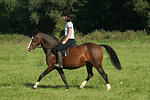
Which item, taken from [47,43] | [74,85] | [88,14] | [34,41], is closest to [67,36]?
[47,43]

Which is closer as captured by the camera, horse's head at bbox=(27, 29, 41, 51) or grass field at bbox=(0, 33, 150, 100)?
grass field at bbox=(0, 33, 150, 100)

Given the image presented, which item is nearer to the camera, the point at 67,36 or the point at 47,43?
the point at 67,36

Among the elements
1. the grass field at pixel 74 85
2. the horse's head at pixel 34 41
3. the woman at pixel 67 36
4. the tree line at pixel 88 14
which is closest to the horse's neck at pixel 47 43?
the horse's head at pixel 34 41

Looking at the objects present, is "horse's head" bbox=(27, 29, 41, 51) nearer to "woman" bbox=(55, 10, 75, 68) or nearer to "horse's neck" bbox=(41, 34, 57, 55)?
"horse's neck" bbox=(41, 34, 57, 55)

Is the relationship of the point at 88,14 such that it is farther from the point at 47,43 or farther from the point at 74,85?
the point at 47,43

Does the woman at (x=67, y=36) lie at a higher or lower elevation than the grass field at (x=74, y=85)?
higher

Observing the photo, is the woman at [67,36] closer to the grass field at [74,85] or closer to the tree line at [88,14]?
the grass field at [74,85]

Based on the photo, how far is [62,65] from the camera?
918cm

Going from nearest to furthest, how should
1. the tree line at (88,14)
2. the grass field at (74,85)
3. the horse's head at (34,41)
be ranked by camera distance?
the grass field at (74,85), the horse's head at (34,41), the tree line at (88,14)

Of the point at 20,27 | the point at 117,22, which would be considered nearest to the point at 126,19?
the point at 117,22

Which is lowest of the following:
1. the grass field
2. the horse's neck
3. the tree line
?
the tree line

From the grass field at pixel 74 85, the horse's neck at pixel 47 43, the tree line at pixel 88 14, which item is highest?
the horse's neck at pixel 47 43

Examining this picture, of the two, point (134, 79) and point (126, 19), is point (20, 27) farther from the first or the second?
point (134, 79)

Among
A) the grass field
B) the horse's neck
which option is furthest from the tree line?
the horse's neck
